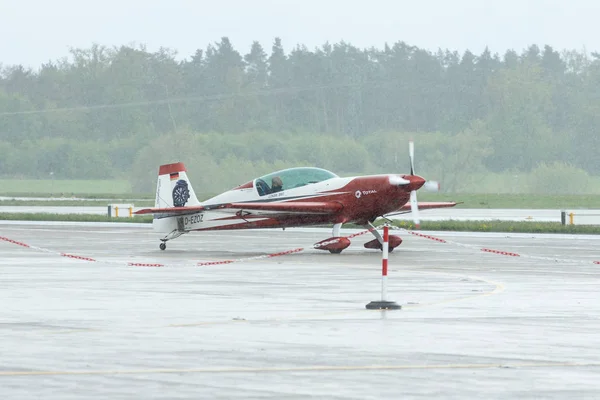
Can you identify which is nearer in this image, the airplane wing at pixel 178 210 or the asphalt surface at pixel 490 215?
the airplane wing at pixel 178 210

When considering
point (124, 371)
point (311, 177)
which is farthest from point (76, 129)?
point (124, 371)

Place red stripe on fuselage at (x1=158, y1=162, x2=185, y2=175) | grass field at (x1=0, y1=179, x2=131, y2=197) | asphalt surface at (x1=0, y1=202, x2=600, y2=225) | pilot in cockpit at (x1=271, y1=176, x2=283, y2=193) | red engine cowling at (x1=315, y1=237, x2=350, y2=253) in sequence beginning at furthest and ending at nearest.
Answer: grass field at (x1=0, y1=179, x2=131, y2=197) → asphalt surface at (x1=0, y1=202, x2=600, y2=225) → red stripe on fuselage at (x1=158, y1=162, x2=185, y2=175) → pilot in cockpit at (x1=271, y1=176, x2=283, y2=193) → red engine cowling at (x1=315, y1=237, x2=350, y2=253)

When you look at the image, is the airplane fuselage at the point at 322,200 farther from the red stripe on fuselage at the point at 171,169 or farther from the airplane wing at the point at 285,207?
the red stripe on fuselage at the point at 171,169

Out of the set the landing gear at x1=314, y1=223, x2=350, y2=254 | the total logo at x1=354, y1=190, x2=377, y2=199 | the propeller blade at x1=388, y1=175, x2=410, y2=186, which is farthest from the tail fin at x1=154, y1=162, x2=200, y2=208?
the propeller blade at x1=388, y1=175, x2=410, y2=186

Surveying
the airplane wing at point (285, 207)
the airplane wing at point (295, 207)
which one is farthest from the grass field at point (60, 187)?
the airplane wing at point (295, 207)

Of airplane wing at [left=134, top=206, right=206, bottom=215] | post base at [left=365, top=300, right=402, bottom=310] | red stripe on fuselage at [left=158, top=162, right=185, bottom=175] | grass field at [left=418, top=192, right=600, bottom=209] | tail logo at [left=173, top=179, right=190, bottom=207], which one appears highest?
red stripe on fuselage at [left=158, top=162, right=185, bottom=175]

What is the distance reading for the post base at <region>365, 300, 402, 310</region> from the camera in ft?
50.1

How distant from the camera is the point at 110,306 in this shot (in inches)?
619

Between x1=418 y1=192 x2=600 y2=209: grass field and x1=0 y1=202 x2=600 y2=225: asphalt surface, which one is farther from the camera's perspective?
x1=418 y1=192 x2=600 y2=209: grass field

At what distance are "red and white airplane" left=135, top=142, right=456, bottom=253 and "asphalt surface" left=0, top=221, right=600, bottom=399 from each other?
105 inches

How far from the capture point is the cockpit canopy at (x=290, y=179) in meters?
29.4

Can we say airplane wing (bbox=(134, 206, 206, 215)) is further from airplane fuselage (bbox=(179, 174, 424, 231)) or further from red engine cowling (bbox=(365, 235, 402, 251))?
red engine cowling (bbox=(365, 235, 402, 251))

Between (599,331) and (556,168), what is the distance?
7998 cm

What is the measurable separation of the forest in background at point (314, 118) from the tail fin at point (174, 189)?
46.4m
